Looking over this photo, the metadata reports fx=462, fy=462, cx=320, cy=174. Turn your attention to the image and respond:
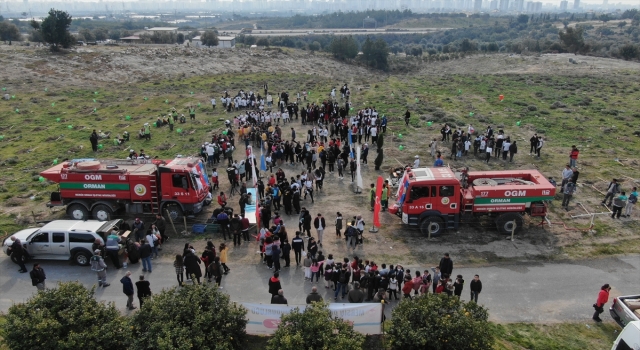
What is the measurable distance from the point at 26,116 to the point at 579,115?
4559 cm

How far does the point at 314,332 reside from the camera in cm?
1095

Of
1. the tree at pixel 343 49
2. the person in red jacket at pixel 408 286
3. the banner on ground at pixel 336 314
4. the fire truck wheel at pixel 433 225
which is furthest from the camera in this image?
the tree at pixel 343 49

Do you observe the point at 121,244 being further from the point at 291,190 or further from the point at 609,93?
the point at 609,93

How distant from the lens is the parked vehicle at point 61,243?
661 inches

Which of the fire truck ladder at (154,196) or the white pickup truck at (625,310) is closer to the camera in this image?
the white pickup truck at (625,310)

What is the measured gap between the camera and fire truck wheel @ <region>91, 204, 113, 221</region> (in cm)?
2020

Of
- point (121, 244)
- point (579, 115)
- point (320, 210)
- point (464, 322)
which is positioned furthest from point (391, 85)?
point (464, 322)

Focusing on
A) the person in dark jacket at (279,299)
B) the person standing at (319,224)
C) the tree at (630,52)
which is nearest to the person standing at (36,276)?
the person in dark jacket at (279,299)

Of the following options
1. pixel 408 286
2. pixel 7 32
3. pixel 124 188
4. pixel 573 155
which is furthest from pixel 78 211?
pixel 7 32

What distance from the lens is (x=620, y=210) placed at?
2056 cm

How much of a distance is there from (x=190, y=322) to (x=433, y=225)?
11.2m

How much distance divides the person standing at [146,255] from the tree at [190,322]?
4.43m

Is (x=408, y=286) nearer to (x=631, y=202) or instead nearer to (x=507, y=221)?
(x=507, y=221)

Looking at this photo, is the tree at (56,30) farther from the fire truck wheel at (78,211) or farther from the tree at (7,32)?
the fire truck wheel at (78,211)
